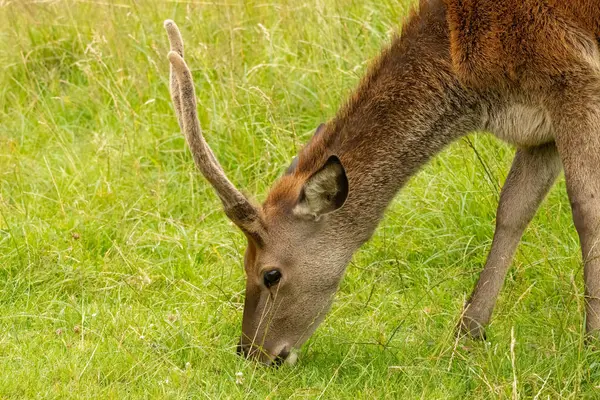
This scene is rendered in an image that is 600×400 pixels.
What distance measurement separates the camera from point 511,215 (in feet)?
20.8

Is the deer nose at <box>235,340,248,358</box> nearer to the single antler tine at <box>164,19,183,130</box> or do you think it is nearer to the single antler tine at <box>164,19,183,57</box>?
the single antler tine at <box>164,19,183,130</box>

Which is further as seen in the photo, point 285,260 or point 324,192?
point 285,260

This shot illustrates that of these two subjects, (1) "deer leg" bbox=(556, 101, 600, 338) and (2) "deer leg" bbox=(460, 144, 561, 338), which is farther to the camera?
(2) "deer leg" bbox=(460, 144, 561, 338)

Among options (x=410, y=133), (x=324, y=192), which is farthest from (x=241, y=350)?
(x=410, y=133)

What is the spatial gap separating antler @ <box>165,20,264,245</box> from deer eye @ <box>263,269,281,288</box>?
15 centimetres

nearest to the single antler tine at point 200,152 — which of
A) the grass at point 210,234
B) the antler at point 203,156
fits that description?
the antler at point 203,156

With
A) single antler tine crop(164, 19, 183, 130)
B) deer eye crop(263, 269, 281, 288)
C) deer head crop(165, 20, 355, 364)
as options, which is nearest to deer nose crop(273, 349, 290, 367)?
deer head crop(165, 20, 355, 364)

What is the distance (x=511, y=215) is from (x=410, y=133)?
2.61 ft

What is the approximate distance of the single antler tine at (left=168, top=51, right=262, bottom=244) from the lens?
562 cm

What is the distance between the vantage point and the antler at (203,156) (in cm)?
562

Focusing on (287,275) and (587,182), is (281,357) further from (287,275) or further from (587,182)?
(587,182)

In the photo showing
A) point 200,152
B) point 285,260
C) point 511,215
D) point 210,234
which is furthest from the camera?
point 210,234

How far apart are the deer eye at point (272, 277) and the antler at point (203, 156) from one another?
0.51 feet

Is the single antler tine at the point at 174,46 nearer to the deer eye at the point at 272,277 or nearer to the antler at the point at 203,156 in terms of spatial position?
the antler at the point at 203,156
